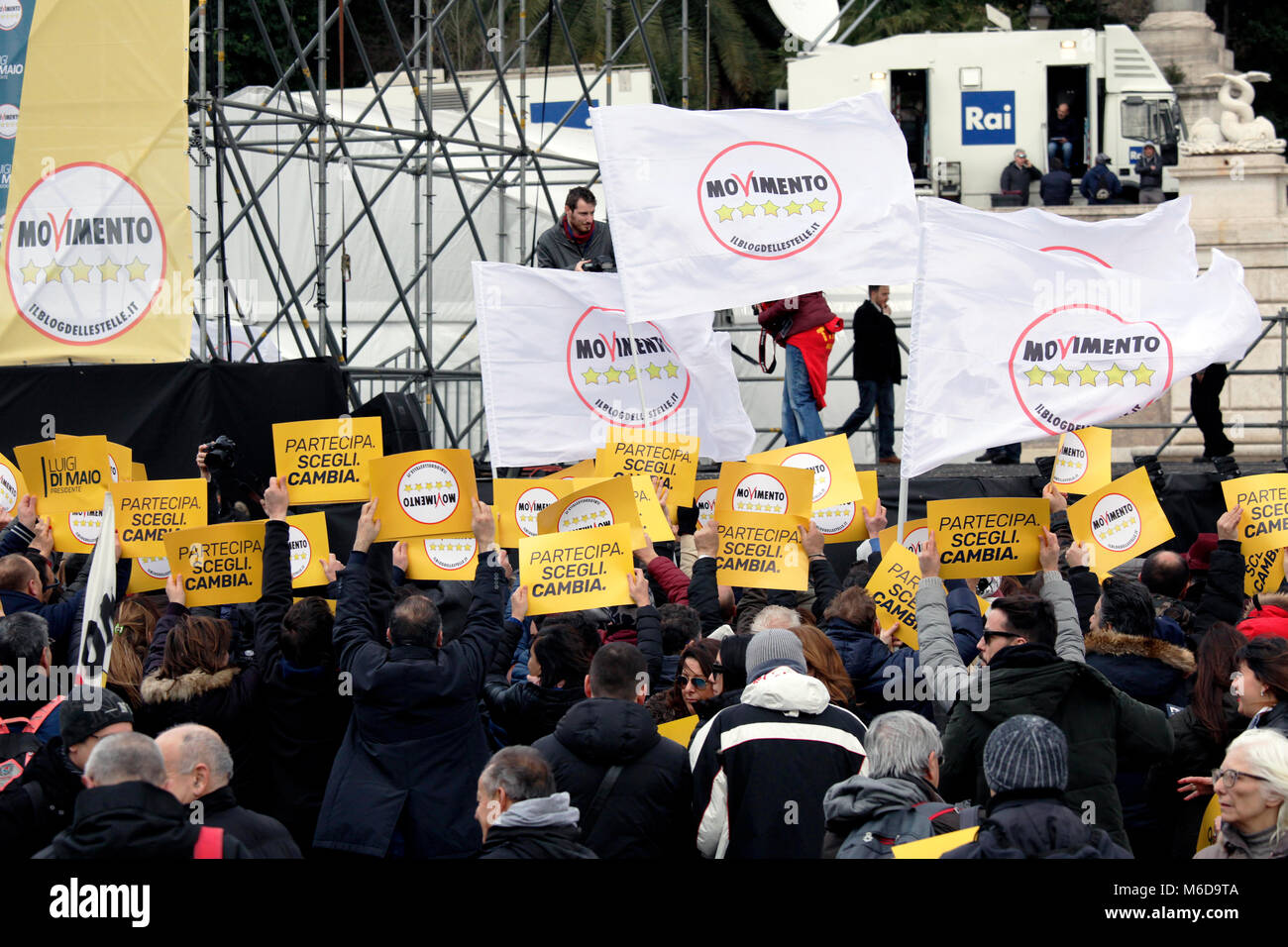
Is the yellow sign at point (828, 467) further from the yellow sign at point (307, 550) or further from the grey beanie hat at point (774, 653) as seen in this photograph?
the grey beanie hat at point (774, 653)

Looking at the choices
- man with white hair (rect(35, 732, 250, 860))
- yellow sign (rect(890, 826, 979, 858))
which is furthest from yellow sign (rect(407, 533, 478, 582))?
yellow sign (rect(890, 826, 979, 858))

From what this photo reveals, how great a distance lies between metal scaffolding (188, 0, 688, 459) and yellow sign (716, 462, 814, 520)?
404 centimetres

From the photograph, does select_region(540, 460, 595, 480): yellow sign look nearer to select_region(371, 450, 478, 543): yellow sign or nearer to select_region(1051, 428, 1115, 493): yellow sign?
select_region(371, 450, 478, 543): yellow sign

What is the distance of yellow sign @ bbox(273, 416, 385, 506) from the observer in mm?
7762

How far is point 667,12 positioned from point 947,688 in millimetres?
30206

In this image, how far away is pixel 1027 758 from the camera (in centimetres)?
416

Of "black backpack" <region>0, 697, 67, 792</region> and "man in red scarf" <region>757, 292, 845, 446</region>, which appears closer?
"black backpack" <region>0, 697, 67, 792</region>

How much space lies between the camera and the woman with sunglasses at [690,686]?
236 inches

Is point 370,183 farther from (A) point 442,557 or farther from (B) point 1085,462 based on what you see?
(A) point 442,557

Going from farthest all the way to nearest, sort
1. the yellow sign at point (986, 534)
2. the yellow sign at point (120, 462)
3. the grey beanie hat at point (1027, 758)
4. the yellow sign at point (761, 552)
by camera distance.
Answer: the yellow sign at point (120, 462) < the yellow sign at point (761, 552) < the yellow sign at point (986, 534) < the grey beanie hat at point (1027, 758)

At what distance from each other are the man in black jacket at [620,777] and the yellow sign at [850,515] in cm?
329

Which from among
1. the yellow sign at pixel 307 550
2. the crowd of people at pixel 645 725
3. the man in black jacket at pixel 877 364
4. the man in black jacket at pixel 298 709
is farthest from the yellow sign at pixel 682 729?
the man in black jacket at pixel 877 364
